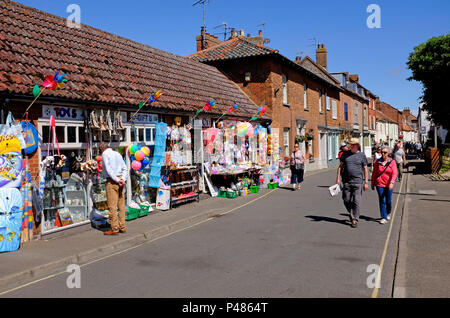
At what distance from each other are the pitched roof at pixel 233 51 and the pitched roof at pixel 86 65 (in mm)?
5753

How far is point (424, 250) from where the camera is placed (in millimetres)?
6867

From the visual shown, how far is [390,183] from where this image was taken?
9.26 m

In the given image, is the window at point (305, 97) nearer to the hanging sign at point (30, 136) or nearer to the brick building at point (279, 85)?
the brick building at point (279, 85)

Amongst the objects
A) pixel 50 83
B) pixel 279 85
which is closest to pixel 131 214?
pixel 50 83

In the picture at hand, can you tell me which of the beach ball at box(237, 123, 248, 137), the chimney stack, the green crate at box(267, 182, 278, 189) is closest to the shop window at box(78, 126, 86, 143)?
the beach ball at box(237, 123, 248, 137)

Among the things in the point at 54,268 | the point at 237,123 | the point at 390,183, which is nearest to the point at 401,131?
the point at 237,123

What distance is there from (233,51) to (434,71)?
12375 millimetres

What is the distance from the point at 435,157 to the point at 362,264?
62.9 ft

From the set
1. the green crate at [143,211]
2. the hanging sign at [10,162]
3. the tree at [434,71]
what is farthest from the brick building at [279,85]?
the hanging sign at [10,162]

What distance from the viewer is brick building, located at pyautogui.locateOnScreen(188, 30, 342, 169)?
21.6 meters

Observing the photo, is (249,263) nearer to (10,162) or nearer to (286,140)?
(10,162)

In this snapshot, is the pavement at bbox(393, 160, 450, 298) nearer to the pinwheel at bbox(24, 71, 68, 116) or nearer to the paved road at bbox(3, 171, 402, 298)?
the paved road at bbox(3, 171, 402, 298)

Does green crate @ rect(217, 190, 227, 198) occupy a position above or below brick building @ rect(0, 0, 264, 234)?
below

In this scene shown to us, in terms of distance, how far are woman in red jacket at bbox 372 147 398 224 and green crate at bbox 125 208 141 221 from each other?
5.75 metres
